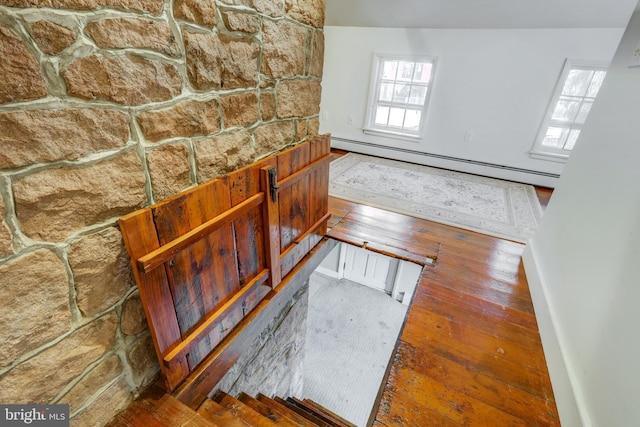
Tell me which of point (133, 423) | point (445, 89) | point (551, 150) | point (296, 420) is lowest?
point (296, 420)

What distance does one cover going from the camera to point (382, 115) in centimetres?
457

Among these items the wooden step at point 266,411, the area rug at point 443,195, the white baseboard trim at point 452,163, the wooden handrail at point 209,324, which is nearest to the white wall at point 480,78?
the white baseboard trim at point 452,163

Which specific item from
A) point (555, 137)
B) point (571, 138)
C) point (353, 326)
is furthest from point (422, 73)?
point (353, 326)

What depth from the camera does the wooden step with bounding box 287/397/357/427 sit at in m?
2.32

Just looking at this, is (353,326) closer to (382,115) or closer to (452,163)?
(452,163)

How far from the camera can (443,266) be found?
2.11 meters

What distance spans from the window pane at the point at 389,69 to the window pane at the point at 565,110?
2088 millimetres

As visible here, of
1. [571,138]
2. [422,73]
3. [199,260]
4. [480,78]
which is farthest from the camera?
[422,73]

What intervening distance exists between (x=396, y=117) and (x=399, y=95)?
32cm

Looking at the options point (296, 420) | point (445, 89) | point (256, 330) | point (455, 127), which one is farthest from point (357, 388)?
point (445, 89)

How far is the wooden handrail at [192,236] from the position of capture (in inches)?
34.2

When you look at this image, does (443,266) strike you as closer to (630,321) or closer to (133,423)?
(630,321)

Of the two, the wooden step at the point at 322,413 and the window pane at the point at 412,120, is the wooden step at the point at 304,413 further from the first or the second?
the window pane at the point at 412,120

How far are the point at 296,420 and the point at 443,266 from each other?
A: 4.65 ft
